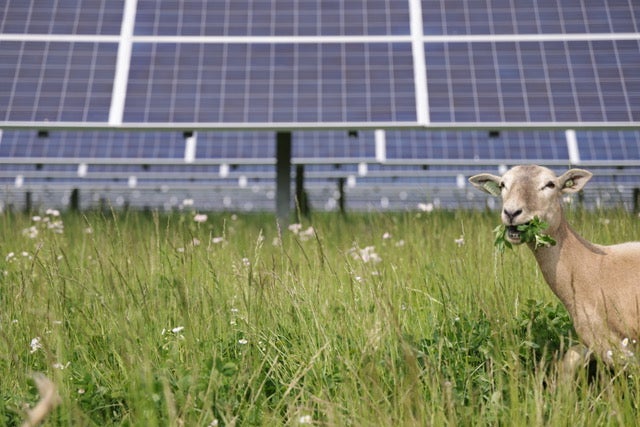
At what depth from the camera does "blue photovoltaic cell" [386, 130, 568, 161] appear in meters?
17.1

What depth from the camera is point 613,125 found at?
936cm

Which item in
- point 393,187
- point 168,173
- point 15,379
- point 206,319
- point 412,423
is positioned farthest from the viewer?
point 168,173

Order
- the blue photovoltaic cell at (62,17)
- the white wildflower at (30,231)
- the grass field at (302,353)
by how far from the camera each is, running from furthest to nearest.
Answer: the blue photovoltaic cell at (62,17)
the white wildflower at (30,231)
the grass field at (302,353)

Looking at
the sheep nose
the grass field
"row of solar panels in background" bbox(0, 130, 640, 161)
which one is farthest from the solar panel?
the sheep nose

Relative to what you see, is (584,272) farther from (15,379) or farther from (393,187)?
(393,187)

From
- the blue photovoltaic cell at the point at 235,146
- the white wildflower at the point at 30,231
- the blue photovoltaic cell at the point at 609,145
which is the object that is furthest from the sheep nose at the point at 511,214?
Answer: the blue photovoltaic cell at the point at 609,145

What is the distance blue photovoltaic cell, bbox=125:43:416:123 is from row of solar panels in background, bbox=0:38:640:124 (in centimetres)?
2

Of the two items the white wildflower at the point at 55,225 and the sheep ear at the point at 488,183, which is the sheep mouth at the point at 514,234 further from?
the white wildflower at the point at 55,225

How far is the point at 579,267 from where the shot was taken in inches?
149

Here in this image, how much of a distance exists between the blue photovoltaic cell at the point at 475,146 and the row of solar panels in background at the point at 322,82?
5.92 meters

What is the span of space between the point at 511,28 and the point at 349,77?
296 centimetres

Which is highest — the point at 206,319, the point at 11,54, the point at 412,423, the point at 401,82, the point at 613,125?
the point at 11,54

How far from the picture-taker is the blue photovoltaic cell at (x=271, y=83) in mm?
9953

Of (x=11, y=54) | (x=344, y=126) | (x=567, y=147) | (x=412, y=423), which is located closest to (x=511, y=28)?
(x=344, y=126)
